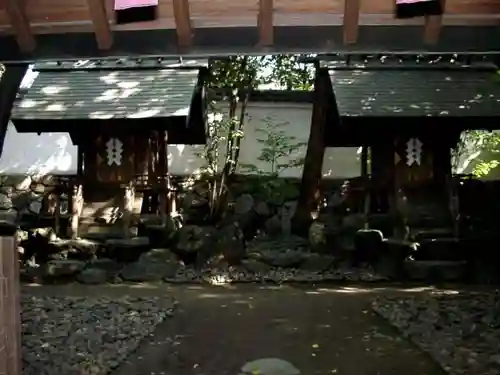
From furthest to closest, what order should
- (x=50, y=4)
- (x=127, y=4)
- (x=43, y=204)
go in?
1. (x=43, y=204)
2. (x=50, y=4)
3. (x=127, y=4)

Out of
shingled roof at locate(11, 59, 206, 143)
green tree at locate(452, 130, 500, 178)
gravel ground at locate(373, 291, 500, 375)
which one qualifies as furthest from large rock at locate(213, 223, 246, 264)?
green tree at locate(452, 130, 500, 178)

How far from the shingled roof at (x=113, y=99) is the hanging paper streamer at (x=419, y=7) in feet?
23.8

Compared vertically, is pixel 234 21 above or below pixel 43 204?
above

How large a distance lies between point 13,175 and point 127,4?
11905 millimetres

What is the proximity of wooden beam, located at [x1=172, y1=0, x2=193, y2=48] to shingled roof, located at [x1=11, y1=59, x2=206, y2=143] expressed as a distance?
21.1 feet

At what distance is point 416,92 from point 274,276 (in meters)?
4.06

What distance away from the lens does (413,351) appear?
5.93m

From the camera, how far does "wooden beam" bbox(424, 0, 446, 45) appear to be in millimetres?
4402

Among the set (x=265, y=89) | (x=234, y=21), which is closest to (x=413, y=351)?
(x=234, y=21)

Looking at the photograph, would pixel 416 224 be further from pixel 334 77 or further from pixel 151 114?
pixel 151 114

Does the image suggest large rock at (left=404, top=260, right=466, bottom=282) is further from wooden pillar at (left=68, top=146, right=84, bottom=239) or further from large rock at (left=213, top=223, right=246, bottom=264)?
wooden pillar at (left=68, top=146, right=84, bottom=239)

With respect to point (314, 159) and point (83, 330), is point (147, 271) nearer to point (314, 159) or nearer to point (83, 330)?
point (314, 159)

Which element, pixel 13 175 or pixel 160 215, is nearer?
pixel 160 215

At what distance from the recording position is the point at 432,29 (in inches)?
177
